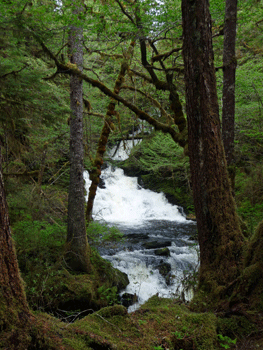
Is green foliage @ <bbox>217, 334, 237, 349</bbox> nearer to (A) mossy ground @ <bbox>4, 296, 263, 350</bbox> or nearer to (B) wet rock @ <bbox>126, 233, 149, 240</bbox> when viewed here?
(A) mossy ground @ <bbox>4, 296, 263, 350</bbox>

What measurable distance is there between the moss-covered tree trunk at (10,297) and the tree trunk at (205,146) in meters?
2.19

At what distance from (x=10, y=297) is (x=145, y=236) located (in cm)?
957

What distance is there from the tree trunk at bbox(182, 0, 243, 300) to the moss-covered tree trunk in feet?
7.19

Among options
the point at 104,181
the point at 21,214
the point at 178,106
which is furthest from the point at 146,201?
the point at 178,106

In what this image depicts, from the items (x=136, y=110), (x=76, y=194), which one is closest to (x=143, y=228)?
(x=76, y=194)

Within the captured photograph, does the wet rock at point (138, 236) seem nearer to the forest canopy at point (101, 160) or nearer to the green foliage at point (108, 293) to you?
the forest canopy at point (101, 160)

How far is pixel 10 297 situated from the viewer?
1.71 m

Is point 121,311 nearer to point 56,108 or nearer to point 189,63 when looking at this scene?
Result: point 189,63

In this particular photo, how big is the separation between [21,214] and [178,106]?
528 cm

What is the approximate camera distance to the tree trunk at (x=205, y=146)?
3160 mm

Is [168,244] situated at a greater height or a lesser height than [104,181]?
lesser

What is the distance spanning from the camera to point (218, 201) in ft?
10.5

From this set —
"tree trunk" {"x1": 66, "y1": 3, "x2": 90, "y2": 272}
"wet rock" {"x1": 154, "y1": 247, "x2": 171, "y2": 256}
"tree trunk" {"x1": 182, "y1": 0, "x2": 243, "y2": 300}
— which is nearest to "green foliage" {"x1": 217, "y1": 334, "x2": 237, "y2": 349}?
"tree trunk" {"x1": 182, "y1": 0, "x2": 243, "y2": 300}

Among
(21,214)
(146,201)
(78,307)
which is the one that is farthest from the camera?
(146,201)
